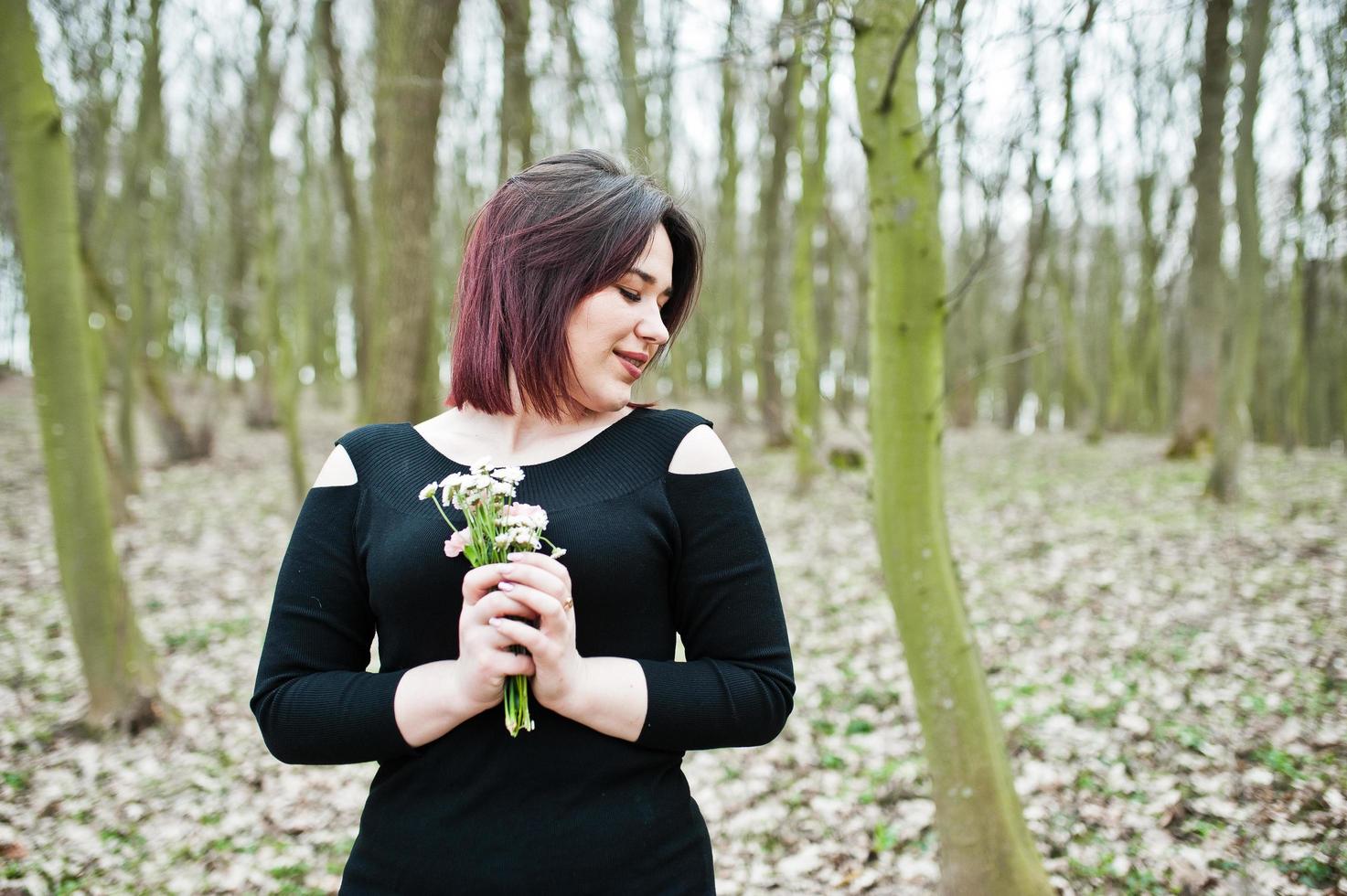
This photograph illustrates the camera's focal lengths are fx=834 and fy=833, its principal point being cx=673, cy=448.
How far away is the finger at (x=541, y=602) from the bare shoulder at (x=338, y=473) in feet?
1.62

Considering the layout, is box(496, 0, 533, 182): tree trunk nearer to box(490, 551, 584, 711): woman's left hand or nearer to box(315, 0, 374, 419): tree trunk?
box(315, 0, 374, 419): tree trunk

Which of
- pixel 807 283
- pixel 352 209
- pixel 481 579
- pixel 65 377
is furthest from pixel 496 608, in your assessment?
pixel 352 209

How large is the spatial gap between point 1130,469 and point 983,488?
2370 millimetres

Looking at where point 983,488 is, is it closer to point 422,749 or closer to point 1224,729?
point 1224,729

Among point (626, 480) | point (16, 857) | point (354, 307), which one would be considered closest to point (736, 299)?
point (354, 307)

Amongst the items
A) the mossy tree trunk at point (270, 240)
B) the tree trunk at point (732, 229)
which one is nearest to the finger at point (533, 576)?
the mossy tree trunk at point (270, 240)

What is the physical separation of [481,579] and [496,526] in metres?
0.09

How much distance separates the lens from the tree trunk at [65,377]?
13.8 feet

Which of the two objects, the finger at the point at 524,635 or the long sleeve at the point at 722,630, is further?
the long sleeve at the point at 722,630

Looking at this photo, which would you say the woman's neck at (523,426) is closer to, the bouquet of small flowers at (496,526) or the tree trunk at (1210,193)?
the bouquet of small flowers at (496,526)

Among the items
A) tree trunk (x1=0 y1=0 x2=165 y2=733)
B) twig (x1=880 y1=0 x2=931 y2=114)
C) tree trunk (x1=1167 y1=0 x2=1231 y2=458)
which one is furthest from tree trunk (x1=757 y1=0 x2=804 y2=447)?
twig (x1=880 y1=0 x2=931 y2=114)

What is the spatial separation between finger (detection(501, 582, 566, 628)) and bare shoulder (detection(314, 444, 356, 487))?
19.4 inches

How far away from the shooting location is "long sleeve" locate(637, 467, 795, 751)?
134 centimetres

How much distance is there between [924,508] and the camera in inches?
110
